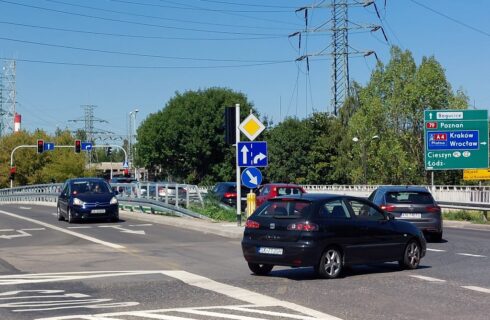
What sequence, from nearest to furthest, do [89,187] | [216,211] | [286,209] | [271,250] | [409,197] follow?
[271,250]
[286,209]
[409,197]
[216,211]
[89,187]

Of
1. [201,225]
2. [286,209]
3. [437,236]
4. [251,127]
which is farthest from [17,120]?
[286,209]

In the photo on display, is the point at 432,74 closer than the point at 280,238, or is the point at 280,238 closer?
the point at 280,238

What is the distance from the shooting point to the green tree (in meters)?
77.1

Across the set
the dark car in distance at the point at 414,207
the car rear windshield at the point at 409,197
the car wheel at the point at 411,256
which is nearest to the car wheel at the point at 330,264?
the car wheel at the point at 411,256

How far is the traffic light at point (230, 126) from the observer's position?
22.7 metres

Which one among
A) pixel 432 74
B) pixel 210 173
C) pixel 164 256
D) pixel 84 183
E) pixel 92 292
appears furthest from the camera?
pixel 210 173

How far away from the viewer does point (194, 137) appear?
7681 cm

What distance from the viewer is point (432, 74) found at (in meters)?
65.4

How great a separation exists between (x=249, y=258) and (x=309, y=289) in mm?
1815

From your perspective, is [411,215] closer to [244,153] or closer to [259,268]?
[244,153]

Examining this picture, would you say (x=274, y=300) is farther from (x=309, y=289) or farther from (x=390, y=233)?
(x=390, y=233)

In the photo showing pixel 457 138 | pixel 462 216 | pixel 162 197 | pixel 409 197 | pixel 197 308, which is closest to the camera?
pixel 197 308

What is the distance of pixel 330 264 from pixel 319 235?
0.65 m

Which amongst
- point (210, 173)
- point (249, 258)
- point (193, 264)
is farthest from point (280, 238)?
point (210, 173)
